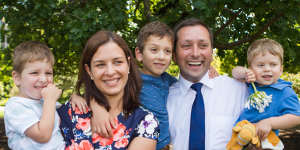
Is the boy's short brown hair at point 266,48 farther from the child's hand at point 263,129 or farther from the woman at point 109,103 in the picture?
the woman at point 109,103

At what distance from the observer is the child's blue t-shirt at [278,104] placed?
263 centimetres

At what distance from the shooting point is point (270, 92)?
276 cm

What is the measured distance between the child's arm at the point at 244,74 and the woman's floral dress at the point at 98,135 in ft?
3.47

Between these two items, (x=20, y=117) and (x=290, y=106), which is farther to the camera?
(x=290, y=106)

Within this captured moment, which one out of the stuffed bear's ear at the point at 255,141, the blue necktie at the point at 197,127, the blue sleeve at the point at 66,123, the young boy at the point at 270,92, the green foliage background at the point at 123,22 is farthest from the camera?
the green foliage background at the point at 123,22

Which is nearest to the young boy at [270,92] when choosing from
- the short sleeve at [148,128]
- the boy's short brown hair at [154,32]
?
the boy's short brown hair at [154,32]

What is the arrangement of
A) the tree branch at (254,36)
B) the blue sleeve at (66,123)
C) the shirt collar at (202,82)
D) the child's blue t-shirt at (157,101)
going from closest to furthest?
the blue sleeve at (66,123) → the child's blue t-shirt at (157,101) → the shirt collar at (202,82) → the tree branch at (254,36)

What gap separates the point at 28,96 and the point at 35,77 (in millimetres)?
180

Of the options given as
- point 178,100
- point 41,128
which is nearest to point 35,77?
point 41,128

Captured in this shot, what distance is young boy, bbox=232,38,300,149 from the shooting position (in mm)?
2602

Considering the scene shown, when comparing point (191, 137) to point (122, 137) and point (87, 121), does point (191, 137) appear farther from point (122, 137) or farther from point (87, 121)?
point (87, 121)

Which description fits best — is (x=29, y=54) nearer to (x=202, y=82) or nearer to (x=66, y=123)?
(x=66, y=123)

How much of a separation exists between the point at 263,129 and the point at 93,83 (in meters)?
1.58

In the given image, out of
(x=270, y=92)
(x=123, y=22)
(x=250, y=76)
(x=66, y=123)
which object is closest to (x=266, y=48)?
(x=250, y=76)
